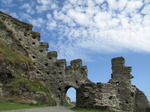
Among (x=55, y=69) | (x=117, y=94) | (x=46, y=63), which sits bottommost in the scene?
(x=117, y=94)

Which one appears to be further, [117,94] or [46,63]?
[46,63]

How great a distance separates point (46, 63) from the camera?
143ft

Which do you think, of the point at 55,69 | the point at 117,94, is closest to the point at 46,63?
the point at 55,69

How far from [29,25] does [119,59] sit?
83.5ft

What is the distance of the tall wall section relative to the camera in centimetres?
4094

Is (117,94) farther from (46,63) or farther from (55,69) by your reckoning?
(46,63)

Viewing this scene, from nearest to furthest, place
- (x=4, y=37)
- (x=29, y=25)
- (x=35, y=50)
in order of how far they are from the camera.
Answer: (x=4, y=37) < (x=35, y=50) < (x=29, y=25)

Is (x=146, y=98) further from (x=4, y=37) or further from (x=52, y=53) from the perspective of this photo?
(x=4, y=37)

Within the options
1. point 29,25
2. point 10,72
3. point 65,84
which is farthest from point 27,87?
point 29,25

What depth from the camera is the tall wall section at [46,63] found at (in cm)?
4094

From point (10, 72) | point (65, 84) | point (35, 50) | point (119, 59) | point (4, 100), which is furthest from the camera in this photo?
point (35, 50)

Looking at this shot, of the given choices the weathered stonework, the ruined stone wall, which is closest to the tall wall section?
the weathered stonework

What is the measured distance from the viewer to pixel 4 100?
23.1m

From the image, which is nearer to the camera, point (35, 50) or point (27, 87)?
point (27, 87)
